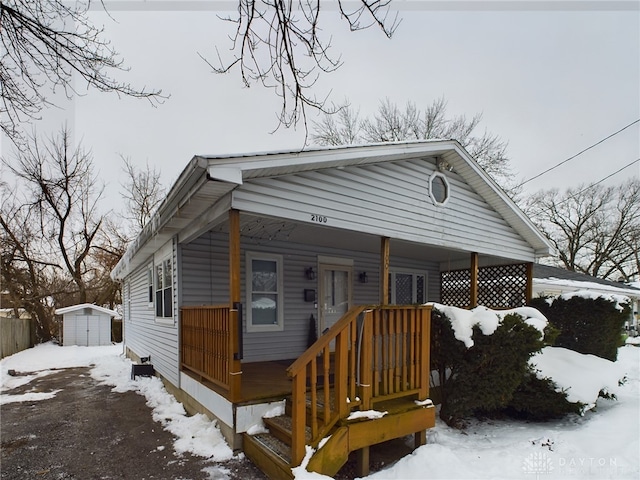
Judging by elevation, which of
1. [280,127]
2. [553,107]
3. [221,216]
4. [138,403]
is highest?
[553,107]

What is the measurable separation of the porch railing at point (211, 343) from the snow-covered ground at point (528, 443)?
61 cm

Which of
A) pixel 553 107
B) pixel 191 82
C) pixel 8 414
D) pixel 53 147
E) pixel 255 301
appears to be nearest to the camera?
pixel 191 82

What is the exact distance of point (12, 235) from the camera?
18.2 metres

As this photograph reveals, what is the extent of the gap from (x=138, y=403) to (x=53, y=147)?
52.8ft

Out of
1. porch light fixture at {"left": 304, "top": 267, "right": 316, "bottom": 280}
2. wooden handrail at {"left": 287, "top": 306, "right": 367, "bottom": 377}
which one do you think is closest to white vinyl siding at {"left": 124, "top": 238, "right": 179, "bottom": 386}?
porch light fixture at {"left": 304, "top": 267, "right": 316, "bottom": 280}

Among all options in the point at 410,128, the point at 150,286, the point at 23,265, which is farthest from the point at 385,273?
the point at 23,265

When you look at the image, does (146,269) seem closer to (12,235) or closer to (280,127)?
(280,127)

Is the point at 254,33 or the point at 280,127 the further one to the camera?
the point at 280,127

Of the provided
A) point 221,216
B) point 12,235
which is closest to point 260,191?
point 221,216

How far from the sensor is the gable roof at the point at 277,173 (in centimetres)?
376

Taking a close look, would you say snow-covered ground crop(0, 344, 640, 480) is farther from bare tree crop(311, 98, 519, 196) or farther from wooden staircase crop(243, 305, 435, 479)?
bare tree crop(311, 98, 519, 196)

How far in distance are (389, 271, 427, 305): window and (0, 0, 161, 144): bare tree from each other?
663 centimetres

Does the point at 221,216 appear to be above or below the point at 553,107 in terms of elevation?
below

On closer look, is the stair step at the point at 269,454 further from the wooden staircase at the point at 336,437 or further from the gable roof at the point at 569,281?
the gable roof at the point at 569,281
